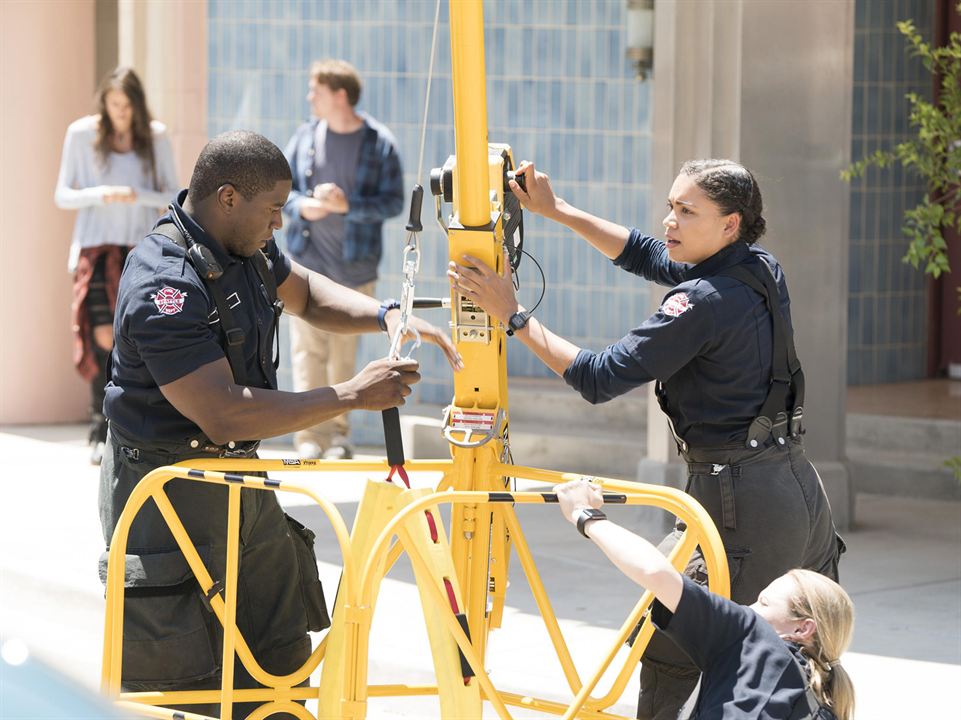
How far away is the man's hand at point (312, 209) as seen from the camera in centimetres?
966

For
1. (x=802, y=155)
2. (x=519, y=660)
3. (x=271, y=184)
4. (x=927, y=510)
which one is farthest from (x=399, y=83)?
(x=271, y=184)

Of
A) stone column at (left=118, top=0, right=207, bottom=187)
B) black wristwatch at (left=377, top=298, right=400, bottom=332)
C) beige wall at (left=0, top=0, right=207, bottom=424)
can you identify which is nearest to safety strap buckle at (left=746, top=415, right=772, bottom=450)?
black wristwatch at (left=377, top=298, right=400, bottom=332)

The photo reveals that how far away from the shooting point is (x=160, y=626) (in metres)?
4.45

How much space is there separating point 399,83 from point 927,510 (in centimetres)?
446

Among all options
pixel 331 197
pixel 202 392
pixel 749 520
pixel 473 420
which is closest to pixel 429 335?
pixel 473 420

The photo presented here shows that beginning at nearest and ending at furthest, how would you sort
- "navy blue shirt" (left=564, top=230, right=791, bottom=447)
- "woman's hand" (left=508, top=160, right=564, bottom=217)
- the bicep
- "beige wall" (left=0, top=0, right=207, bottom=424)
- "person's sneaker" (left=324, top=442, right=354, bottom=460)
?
1. the bicep
2. "navy blue shirt" (left=564, top=230, right=791, bottom=447)
3. "woman's hand" (left=508, top=160, right=564, bottom=217)
4. "person's sneaker" (left=324, top=442, right=354, bottom=460)
5. "beige wall" (left=0, top=0, right=207, bottom=424)

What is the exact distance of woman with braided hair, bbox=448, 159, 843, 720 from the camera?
174 inches

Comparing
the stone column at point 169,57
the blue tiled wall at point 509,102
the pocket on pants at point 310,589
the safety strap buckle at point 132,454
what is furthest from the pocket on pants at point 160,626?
the stone column at point 169,57

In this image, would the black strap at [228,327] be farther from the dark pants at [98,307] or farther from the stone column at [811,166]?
the dark pants at [98,307]

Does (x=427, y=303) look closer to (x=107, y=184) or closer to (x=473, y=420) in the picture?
(x=473, y=420)

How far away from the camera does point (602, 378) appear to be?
177 inches

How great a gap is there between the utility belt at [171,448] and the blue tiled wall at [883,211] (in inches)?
286

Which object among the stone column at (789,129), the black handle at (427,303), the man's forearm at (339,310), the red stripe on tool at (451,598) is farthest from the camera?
the stone column at (789,129)

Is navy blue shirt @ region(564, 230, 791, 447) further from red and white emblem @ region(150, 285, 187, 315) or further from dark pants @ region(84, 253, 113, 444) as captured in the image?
dark pants @ region(84, 253, 113, 444)
